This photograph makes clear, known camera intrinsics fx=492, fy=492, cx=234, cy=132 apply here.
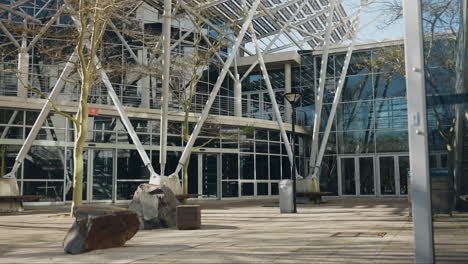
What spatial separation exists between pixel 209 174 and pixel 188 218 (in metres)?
17.4

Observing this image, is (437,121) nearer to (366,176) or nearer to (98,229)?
(98,229)

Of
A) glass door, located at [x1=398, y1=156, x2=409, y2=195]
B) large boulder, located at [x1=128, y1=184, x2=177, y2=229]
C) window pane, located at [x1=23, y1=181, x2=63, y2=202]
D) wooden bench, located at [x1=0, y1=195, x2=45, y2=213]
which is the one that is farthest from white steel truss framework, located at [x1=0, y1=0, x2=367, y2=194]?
large boulder, located at [x1=128, y1=184, x2=177, y2=229]

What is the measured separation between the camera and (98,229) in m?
7.42

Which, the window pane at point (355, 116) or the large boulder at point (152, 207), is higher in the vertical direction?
the window pane at point (355, 116)

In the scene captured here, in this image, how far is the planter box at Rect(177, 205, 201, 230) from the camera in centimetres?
1071

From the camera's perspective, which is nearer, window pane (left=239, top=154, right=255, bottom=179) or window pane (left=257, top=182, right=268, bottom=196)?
window pane (left=239, top=154, right=255, bottom=179)

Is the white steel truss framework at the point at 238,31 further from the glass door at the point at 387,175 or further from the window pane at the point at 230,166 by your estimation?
the glass door at the point at 387,175

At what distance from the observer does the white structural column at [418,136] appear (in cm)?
482

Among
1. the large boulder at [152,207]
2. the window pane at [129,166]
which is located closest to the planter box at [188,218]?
the large boulder at [152,207]

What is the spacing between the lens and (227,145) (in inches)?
1129

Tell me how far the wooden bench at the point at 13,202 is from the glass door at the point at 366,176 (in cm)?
1897

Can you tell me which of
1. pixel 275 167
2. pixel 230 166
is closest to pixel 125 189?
pixel 230 166

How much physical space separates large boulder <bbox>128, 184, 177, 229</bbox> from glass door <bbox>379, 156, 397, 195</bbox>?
20.5 meters

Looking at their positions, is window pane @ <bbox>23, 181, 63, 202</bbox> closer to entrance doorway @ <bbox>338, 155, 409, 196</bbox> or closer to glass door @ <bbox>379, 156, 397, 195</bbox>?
entrance doorway @ <bbox>338, 155, 409, 196</bbox>
